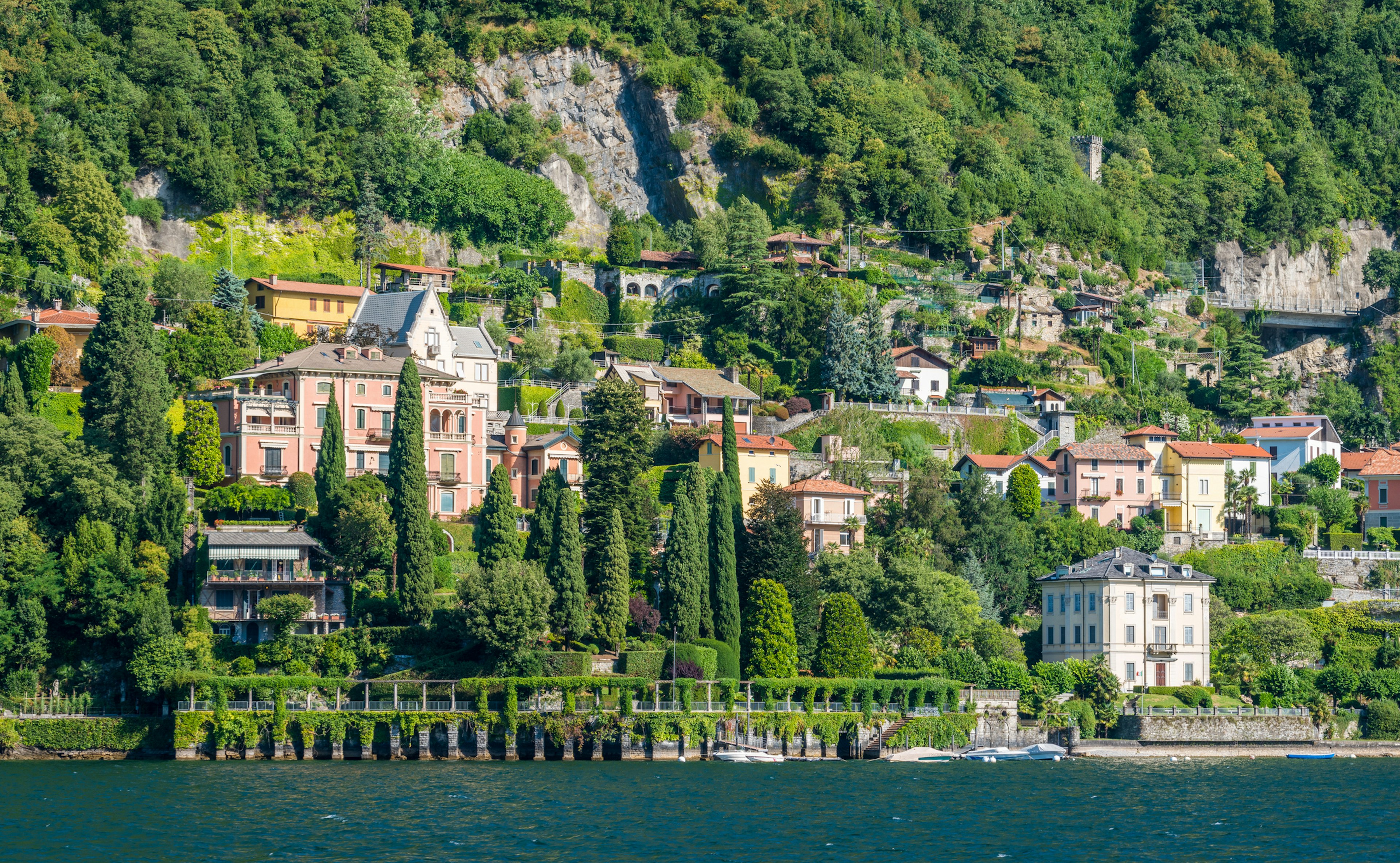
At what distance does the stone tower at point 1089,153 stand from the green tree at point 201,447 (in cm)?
8912

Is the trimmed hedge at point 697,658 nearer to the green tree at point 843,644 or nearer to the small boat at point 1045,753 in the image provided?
the green tree at point 843,644

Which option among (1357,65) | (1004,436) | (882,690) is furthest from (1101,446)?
(1357,65)

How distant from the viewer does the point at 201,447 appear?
9481cm

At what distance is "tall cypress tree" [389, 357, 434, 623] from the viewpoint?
8506cm

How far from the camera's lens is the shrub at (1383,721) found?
96.1 m

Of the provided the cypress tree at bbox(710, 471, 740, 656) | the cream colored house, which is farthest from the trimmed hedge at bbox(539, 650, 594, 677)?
the cream colored house

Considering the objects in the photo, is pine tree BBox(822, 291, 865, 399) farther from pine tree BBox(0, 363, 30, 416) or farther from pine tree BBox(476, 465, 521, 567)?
pine tree BBox(0, 363, 30, 416)

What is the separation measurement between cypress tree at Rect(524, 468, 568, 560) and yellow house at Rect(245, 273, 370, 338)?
1170 inches

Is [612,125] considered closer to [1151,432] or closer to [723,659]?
[1151,432]

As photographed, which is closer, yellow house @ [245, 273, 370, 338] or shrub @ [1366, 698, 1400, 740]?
shrub @ [1366, 698, 1400, 740]

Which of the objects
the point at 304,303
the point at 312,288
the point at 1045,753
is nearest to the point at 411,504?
the point at 1045,753

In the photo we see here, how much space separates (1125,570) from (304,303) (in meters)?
50.8

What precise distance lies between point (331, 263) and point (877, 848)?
78128 millimetres

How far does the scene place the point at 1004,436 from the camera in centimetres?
12056
